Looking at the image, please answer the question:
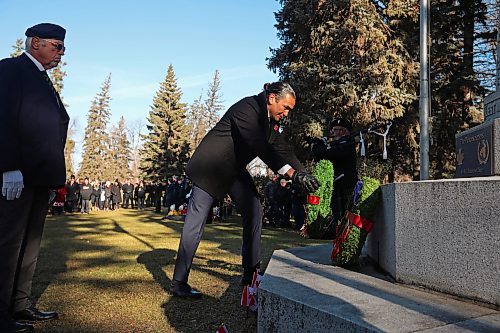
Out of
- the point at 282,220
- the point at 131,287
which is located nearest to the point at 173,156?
the point at 282,220

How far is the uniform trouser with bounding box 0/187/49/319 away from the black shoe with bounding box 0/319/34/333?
59mm

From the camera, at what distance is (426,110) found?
47.2 feet

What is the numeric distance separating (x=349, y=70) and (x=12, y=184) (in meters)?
17.1

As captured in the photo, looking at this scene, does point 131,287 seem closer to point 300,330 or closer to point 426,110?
point 300,330

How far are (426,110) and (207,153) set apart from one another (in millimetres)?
12371

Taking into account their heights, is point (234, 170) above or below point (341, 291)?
above

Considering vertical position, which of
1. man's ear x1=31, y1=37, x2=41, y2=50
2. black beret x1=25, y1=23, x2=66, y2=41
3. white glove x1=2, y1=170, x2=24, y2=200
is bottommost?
white glove x1=2, y1=170, x2=24, y2=200

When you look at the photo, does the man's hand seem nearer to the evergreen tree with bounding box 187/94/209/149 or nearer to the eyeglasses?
the eyeglasses

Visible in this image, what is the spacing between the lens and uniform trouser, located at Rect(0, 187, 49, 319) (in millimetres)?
2904

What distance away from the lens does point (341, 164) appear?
6.87m

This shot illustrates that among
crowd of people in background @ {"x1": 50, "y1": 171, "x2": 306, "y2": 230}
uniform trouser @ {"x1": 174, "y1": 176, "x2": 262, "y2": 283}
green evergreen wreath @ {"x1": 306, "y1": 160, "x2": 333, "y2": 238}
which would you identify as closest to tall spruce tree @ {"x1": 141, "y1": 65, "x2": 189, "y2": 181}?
crowd of people in background @ {"x1": 50, "y1": 171, "x2": 306, "y2": 230}

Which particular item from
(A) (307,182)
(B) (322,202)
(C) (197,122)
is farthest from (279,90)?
(C) (197,122)

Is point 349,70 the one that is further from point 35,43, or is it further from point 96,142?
point 96,142

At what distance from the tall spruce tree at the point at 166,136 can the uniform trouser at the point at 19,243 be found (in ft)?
115
